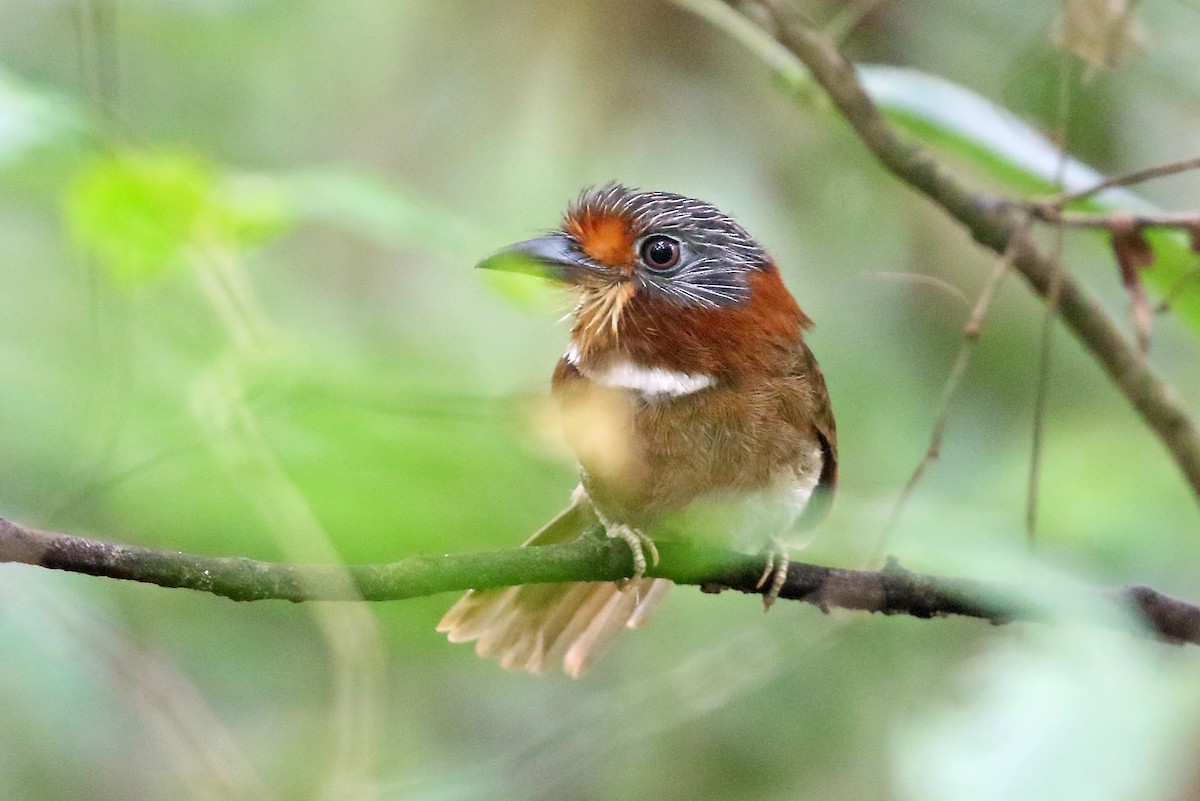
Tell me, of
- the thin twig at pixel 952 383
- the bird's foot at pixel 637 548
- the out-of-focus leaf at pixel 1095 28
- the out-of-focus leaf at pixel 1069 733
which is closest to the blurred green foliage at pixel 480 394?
the out-of-focus leaf at pixel 1069 733

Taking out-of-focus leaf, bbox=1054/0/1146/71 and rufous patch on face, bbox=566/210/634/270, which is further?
out-of-focus leaf, bbox=1054/0/1146/71

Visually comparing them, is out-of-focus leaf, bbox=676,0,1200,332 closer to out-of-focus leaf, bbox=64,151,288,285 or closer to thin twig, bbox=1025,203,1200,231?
thin twig, bbox=1025,203,1200,231

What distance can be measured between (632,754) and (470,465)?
1.54m

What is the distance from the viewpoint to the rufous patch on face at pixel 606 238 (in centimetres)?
209

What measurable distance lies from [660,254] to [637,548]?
55 centimetres

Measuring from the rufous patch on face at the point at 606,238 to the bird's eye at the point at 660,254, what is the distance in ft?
0.08

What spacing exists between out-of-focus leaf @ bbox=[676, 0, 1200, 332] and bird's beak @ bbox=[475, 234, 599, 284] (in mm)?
619

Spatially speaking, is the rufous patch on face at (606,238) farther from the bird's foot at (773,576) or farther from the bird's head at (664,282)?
A: the bird's foot at (773,576)

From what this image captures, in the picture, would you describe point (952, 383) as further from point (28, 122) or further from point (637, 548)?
point (28, 122)

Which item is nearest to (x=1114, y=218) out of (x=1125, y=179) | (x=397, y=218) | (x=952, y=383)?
(x=1125, y=179)

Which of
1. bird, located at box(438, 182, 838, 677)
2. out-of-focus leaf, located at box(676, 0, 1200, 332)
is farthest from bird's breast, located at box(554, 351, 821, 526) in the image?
out-of-focus leaf, located at box(676, 0, 1200, 332)

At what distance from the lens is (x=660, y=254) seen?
2111mm

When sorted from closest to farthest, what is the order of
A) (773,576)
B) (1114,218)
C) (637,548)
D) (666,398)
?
(637,548)
(773,576)
(666,398)
(1114,218)

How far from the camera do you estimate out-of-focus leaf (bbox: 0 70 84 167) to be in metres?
1.98
